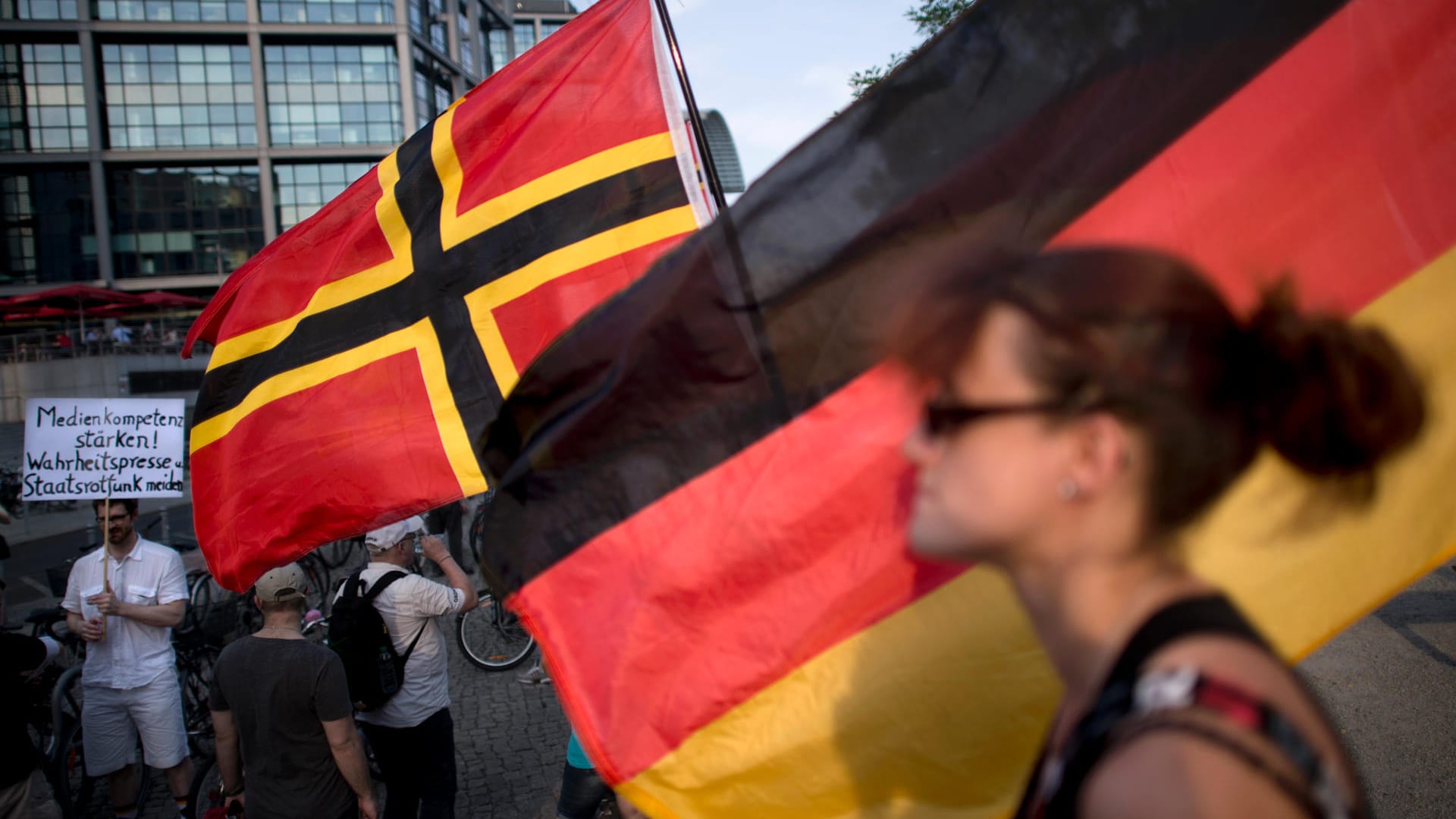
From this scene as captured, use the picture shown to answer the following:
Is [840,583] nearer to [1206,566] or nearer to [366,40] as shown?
[1206,566]

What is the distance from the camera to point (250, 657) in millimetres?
3604

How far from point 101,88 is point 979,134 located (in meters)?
44.0

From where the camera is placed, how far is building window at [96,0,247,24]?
35.5m

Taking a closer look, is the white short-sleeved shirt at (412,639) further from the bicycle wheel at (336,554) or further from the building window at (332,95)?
the building window at (332,95)

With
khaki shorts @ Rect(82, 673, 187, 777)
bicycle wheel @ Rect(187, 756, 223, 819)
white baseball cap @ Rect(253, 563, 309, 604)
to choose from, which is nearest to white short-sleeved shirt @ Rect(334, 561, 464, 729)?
white baseball cap @ Rect(253, 563, 309, 604)

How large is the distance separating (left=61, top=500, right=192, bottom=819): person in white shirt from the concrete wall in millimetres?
19810

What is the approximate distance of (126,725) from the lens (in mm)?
4910

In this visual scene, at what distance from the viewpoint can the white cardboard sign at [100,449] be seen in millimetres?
5324

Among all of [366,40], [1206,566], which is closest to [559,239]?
[1206,566]

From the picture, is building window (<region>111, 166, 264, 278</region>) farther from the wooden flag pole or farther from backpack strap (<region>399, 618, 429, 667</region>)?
backpack strap (<region>399, 618, 429, 667</region>)

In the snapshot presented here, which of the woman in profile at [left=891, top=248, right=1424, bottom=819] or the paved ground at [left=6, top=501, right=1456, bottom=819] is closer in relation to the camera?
the woman in profile at [left=891, top=248, right=1424, bottom=819]

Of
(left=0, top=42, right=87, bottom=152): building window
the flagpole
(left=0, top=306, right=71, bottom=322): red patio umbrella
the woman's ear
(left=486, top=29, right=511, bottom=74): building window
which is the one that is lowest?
the woman's ear

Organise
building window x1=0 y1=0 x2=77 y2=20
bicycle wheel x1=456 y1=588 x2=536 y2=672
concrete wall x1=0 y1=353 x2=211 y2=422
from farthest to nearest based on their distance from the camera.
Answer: building window x1=0 y1=0 x2=77 y2=20 → concrete wall x1=0 y1=353 x2=211 y2=422 → bicycle wheel x1=456 y1=588 x2=536 y2=672

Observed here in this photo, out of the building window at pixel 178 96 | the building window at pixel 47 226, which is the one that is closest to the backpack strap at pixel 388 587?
the building window at pixel 178 96
